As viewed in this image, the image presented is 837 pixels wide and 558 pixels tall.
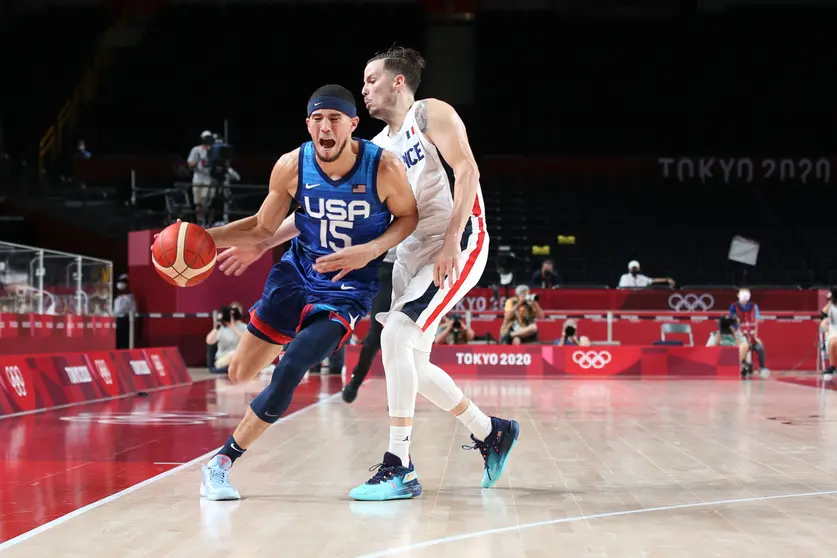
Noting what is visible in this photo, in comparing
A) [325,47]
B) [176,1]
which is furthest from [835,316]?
[176,1]

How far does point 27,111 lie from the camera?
81.8 ft

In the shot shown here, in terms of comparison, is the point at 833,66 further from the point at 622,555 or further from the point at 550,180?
the point at 622,555

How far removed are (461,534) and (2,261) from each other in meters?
9.04

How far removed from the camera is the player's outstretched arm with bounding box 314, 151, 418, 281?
4423mm

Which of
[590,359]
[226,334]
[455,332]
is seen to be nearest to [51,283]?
[226,334]

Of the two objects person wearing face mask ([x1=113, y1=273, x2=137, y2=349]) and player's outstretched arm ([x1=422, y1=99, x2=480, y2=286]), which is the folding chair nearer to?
person wearing face mask ([x1=113, y1=273, x2=137, y2=349])

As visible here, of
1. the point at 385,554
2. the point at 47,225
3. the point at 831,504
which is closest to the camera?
the point at 385,554

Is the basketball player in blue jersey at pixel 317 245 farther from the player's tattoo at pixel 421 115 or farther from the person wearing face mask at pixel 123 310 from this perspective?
the person wearing face mask at pixel 123 310

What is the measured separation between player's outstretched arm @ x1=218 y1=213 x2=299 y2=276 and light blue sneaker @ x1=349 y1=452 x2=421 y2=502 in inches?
45.3

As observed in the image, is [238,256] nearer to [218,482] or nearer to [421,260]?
[421,260]

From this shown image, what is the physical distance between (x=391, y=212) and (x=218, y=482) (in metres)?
1.47

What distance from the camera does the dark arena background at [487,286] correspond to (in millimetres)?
4285

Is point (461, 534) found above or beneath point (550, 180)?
beneath

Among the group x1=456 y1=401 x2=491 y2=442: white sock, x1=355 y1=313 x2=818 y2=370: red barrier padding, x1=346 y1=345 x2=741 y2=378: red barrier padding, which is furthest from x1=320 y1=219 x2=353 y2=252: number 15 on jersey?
x1=355 y1=313 x2=818 y2=370: red barrier padding
